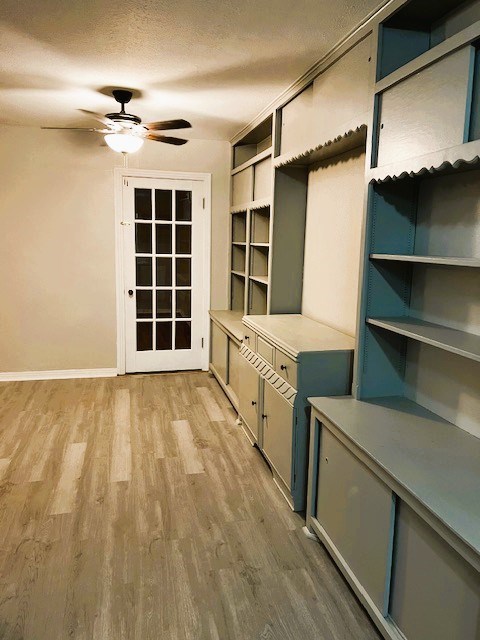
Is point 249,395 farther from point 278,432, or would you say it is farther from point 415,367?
point 415,367

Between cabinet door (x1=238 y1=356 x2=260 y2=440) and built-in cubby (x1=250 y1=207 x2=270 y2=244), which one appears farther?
built-in cubby (x1=250 y1=207 x2=270 y2=244)

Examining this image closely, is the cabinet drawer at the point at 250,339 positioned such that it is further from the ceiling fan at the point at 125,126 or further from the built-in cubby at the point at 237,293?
the built-in cubby at the point at 237,293

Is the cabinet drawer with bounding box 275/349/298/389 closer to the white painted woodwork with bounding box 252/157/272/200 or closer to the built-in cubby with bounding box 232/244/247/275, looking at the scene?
the white painted woodwork with bounding box 252/157/272/200

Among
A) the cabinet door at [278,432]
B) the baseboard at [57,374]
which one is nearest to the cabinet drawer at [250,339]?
the cabinet door at [278,432]

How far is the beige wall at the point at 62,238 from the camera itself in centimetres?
460

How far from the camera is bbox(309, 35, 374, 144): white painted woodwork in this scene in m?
2.25

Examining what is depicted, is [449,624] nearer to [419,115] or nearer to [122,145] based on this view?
[419,115]

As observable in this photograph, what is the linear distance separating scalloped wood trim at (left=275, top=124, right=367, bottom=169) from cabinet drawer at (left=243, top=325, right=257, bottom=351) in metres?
1.21

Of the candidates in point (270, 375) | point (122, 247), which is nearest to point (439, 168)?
point (270, 375)

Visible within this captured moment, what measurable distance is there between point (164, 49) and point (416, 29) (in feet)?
4.33

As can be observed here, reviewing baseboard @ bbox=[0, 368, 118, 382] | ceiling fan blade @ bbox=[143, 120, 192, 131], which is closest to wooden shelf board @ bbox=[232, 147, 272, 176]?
ceiling fan blade @ bbox=[143, 120, 192, 131]

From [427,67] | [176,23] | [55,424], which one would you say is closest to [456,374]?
[427,67]

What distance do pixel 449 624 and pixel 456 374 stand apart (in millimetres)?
989

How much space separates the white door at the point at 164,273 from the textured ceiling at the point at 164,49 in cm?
120
